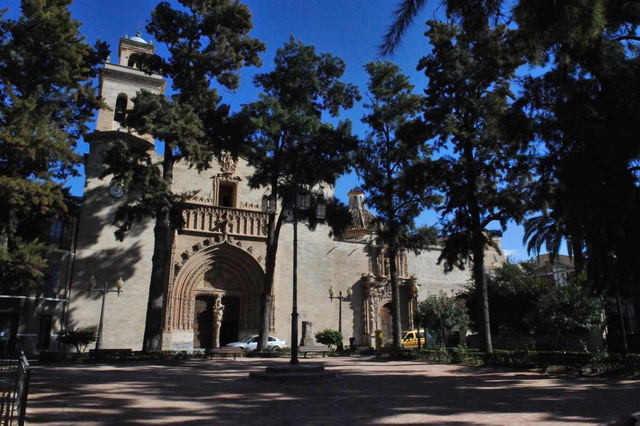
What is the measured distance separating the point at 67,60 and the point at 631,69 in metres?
18.7

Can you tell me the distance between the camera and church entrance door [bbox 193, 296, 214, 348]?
80.1 feet

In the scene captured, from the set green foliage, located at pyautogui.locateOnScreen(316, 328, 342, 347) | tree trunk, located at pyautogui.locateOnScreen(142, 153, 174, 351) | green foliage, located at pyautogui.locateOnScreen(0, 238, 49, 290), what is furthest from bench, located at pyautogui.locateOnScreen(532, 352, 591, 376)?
green foliage, located at pyautogui.locateOnScreen(0, 238, 49, 290)

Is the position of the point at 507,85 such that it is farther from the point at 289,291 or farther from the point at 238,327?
the point at 238,327

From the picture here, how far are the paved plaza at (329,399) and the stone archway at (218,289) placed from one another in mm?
11195

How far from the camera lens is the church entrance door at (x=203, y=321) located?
24422 mm

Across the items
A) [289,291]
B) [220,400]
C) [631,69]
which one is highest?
[631,69]

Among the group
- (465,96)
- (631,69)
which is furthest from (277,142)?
(631,69)

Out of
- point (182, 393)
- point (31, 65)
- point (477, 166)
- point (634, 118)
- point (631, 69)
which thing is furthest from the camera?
point (31, 65)

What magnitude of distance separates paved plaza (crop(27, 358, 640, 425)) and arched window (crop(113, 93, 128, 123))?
15878 mm

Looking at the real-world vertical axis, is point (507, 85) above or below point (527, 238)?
above

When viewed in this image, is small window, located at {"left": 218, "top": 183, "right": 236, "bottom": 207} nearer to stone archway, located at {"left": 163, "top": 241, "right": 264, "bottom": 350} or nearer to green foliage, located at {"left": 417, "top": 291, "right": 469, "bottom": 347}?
stone archway, located at {"left": 163, "top": 241, "right": 264, "bottom": 350}

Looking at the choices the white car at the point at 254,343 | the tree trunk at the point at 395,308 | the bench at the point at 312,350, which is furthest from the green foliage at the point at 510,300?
the white car at the point at 254,343

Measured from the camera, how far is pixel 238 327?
83.5 feet

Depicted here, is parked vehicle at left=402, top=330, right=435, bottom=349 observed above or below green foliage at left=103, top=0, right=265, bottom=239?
below
